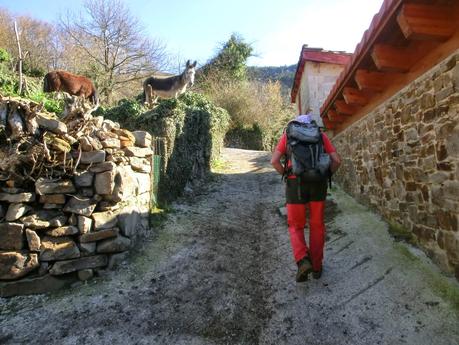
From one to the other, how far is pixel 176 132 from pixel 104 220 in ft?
11.2

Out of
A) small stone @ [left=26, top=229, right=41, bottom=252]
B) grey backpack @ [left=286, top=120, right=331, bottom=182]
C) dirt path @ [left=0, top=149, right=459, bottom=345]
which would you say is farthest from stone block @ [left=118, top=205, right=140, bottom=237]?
grey backpack @ [left=286, top=120, right=331, bottom=182]

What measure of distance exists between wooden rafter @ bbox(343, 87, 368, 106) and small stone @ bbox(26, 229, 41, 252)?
483cm

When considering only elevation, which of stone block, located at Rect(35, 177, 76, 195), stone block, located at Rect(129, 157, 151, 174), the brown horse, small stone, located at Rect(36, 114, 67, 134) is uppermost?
the brown horse

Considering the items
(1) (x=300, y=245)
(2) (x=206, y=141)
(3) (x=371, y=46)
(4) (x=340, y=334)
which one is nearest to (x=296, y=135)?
(1) (x=300, y=245)

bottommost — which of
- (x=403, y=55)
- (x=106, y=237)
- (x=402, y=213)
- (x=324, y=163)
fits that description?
(x=106, y=237)

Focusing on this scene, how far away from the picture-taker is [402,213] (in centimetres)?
422

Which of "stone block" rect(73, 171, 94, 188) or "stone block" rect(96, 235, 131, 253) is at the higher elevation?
"stone block" rect(73, 171, 94, 188)

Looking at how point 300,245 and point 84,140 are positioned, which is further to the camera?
point 84,140

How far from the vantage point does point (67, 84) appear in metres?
7.94

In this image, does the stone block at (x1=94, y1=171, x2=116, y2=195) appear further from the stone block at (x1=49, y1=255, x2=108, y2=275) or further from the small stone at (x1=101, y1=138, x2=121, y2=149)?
the stone block at (x1=49, y1=255, x2=108, y2=275)

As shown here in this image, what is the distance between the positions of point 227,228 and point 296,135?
2667 mm

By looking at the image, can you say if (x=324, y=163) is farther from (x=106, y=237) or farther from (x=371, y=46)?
(x=106, y=237)

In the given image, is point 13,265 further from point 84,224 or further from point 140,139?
point 140,139

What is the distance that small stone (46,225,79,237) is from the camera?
12.3ft
